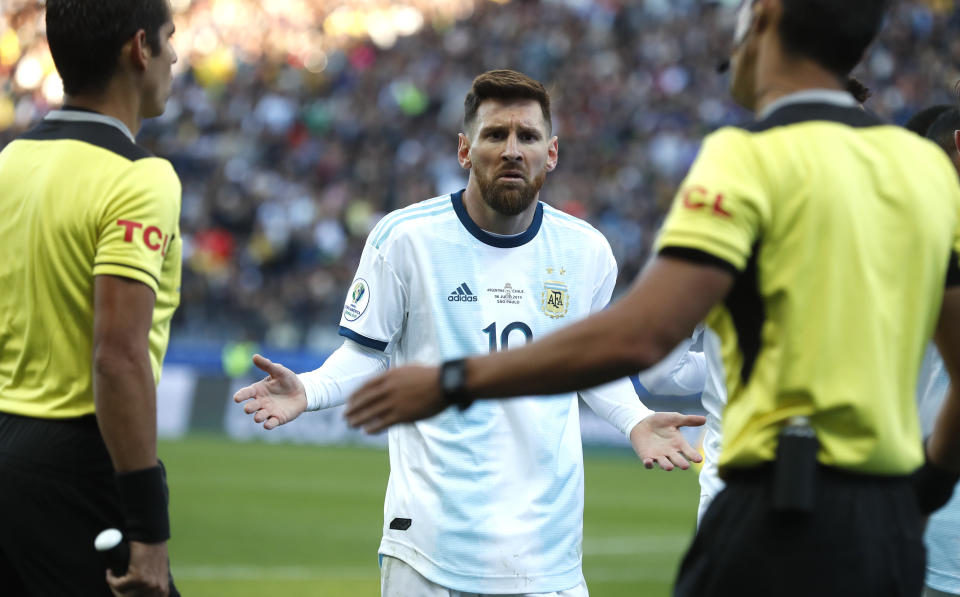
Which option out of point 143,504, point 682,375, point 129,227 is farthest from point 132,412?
point 682,375

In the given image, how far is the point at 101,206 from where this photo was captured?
3342 millimetres

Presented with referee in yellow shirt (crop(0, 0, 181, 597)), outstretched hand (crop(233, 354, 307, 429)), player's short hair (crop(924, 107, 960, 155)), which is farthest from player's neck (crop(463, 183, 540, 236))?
referee in yellow shirt (crop(0, 0, 181, 597))

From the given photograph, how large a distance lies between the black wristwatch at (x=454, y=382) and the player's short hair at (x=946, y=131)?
2.69 metres

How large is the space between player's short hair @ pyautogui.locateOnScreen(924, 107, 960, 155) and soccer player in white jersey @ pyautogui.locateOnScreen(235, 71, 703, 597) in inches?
52.2

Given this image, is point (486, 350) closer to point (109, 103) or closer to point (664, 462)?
point (664, 462)

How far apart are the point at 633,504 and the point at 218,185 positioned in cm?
1556

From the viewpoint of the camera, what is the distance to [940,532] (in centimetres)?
455

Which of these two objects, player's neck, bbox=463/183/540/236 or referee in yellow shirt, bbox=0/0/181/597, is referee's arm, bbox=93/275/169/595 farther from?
player's neck, bbox=463/183/540/236

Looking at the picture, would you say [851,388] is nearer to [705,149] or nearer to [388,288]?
[705,149]

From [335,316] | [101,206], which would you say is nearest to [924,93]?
[335,316]

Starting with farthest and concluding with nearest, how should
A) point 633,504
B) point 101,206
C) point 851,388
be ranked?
point 633,504 < point 101,206 < point 851,388

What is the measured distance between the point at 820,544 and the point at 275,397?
7.51ft

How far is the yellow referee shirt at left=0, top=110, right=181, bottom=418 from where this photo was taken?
334cm

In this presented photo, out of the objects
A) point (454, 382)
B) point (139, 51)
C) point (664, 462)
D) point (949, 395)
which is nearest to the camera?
point (454, 382)
